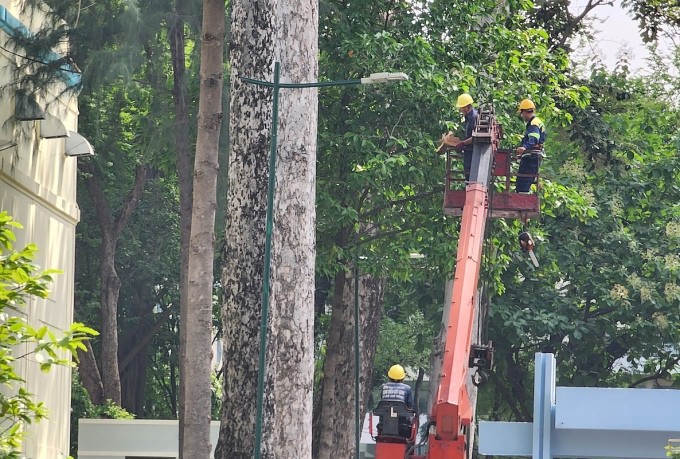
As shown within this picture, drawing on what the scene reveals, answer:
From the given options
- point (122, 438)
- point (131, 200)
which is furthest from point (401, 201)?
point (131, 200)

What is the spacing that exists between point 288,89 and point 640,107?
2128cm

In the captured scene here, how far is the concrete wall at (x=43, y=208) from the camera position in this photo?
2300 cm

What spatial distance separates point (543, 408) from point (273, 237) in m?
5.92

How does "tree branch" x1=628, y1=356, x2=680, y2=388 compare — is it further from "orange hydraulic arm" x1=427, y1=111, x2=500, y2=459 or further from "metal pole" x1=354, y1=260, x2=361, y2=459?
"orange hydraulic arm" x1=427, y1=111, x2=500, y2=459

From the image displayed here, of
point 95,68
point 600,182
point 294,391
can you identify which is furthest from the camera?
point 600,182

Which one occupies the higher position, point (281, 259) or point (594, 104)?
point (594, 104)

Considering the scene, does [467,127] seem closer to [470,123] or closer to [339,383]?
[470,123]

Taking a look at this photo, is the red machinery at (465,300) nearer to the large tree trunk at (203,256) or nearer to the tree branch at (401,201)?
the large tree trunk at (203,256)

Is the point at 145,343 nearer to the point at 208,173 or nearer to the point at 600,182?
the point at 600,182

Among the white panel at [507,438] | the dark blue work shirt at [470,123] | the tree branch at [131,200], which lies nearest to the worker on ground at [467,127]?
the dark blue work shirt at [470,123]

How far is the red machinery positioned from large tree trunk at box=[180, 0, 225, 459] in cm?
248

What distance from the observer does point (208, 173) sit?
19500 mm

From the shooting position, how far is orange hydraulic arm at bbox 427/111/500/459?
714 inches

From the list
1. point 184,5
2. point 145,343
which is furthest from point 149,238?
point 184,5
